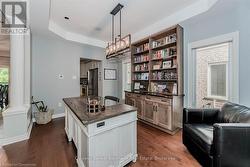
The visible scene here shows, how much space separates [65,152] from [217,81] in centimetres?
392

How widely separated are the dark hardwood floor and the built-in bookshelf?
1264 millimetres

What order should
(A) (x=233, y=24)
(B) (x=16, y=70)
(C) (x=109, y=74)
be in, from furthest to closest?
(C) (x=109, y=74)
(B) (x=16, y=70)
(A) (x=233, y=24)

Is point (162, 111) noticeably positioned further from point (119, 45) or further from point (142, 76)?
point (119, 45)

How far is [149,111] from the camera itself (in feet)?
11.7

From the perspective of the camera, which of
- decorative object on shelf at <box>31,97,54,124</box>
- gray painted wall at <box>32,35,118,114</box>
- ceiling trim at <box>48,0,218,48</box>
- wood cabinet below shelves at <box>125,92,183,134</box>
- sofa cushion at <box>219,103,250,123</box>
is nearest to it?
sofa cushion at <box>219,103,250,123</box>

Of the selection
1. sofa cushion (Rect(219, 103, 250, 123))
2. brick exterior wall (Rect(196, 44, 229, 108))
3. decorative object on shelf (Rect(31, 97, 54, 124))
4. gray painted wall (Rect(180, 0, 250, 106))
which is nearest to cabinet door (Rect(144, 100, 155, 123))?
brick exterior wall (Rect(196, 44, 229, 108))

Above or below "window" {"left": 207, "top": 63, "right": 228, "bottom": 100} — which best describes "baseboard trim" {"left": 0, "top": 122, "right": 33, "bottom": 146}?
below

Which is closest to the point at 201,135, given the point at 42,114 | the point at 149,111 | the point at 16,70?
the point at 149,111

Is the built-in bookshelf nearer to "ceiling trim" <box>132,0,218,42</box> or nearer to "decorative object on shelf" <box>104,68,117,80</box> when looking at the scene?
"ceiling trim" <box>132,0,218,42</box>

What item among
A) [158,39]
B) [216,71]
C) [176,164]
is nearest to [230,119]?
[176,164]

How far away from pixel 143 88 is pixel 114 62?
2.14 metres

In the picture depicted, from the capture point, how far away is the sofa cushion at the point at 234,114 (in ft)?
5.98

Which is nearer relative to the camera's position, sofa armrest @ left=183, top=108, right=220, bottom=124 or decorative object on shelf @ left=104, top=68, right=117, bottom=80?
sofa armrest @ left=183, top=108, right=220, bottom=124

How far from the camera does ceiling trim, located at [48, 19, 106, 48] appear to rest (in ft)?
12.3
